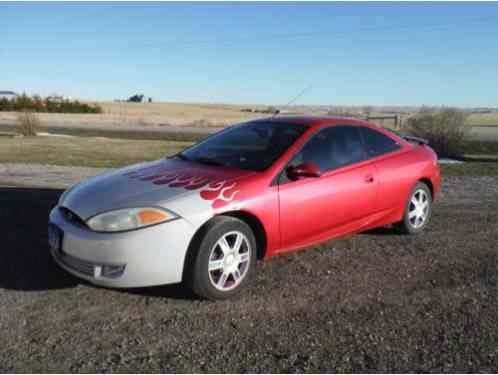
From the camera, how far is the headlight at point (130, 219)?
3.52m

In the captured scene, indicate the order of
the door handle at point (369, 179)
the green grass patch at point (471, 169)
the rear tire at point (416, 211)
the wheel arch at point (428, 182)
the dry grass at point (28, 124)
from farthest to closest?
1. the dry grass at point (28, 124)
2. the green grass patch at point (471, 169)
3. the wheel arch at point (428, 182)
4. the rear tire at point (416, 211)
5. the door handle at point (369, 179)

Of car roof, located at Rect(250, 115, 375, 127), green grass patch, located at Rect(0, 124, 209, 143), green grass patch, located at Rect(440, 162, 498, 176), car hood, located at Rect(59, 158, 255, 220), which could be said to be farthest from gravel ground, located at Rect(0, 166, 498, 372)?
green grass patch, located at Rect(0, 124, 209, 143)

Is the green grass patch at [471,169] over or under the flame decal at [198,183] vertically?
under

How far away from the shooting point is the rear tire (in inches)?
216

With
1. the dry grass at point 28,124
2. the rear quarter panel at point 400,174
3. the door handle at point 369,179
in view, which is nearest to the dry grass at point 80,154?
the dry grass at point 28,124

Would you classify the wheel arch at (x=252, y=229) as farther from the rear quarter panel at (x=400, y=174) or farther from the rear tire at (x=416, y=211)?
the rear tire at (x=416, y=211)

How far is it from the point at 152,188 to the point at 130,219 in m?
0.42

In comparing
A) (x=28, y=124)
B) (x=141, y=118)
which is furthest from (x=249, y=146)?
(x=141, y=118)

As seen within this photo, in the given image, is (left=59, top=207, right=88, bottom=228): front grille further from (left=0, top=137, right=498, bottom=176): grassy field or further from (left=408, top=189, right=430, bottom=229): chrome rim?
(left=0, top=137, right=498, bottom=176): grassy field

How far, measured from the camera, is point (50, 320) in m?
3.39

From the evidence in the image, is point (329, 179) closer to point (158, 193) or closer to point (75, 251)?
point (158, 193)

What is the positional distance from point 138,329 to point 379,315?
1.78 metres

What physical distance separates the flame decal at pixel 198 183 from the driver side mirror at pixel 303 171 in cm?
57

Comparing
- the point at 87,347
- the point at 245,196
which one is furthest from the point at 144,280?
the point at 245,196
